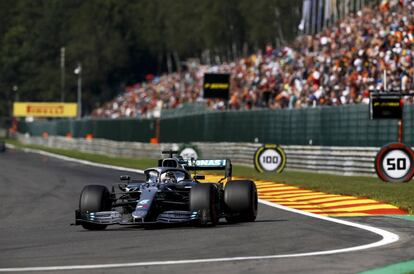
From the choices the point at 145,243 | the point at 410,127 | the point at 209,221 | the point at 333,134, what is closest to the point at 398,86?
the point at 333,134

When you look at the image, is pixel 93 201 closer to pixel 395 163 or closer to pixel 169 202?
pixel 169 202

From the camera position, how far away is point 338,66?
37312mm

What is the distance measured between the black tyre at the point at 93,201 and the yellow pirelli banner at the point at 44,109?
105 m

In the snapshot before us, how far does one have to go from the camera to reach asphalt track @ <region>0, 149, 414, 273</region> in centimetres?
1111

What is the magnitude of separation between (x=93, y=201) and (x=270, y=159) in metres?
18.4

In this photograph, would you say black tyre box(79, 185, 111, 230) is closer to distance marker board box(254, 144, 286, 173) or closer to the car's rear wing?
the car's rear wing

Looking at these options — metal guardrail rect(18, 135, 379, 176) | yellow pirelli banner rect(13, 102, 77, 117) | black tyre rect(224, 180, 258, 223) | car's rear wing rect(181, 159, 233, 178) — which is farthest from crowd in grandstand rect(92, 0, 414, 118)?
yellow pirelli banner rect(13, 102, 77, 117)

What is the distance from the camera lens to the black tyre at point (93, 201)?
1595 centimetres

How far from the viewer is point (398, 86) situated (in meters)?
32.7

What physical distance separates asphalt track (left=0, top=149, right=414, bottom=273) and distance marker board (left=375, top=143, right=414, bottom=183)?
6794 millimetres

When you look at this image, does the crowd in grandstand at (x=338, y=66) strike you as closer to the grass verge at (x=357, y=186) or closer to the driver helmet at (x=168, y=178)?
the grass verge at (x=357, y=186)

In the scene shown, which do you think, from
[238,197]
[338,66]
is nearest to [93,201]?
[238,197]

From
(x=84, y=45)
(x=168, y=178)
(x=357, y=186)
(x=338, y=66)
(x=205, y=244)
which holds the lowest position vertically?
(x=205, y=244)

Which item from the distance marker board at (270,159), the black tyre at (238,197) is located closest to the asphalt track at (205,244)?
the black tyre at (238,197)
